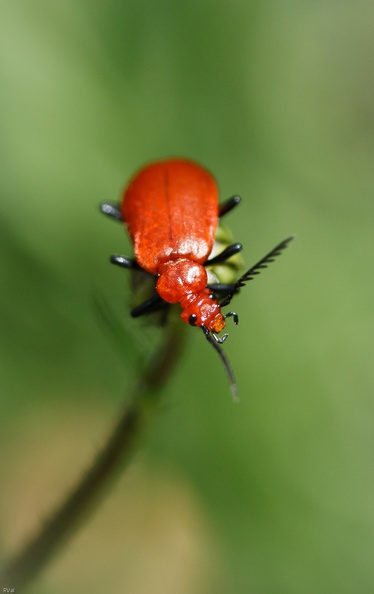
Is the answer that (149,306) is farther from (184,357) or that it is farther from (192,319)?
(184,357)

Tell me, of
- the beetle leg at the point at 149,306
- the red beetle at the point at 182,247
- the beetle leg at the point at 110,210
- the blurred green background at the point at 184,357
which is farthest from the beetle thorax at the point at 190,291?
the blurred green background at the point at 184,357

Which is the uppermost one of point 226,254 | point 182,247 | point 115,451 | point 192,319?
point 182,247

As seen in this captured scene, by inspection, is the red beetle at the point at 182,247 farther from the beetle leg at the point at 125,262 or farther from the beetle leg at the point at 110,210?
the beetle leg at the point at 110,210

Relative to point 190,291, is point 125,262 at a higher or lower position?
higher

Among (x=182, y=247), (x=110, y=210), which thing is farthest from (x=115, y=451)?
(x=110, y=210)

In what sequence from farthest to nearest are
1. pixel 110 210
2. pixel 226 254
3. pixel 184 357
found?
1. pixel 184 357
2. pixel 110 210
3. pixel 226 254

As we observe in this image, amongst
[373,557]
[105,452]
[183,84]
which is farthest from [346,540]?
[183,84]
